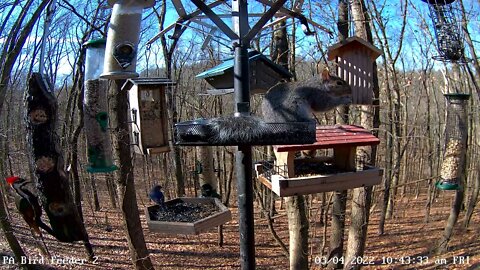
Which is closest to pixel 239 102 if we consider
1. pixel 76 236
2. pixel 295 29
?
pixel 76 236

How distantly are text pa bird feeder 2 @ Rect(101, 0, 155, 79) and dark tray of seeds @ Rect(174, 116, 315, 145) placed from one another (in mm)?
799

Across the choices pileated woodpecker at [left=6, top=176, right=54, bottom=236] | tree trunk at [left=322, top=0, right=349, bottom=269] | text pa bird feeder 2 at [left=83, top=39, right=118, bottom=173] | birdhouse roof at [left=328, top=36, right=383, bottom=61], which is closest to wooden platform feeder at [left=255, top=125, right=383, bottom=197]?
birdhouse roof at [left=328, top=36, right=383, bottom=61]

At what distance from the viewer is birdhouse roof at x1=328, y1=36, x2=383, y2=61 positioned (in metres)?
3.47

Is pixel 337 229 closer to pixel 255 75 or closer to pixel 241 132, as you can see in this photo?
pixel 255 75

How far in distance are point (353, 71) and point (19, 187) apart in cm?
322

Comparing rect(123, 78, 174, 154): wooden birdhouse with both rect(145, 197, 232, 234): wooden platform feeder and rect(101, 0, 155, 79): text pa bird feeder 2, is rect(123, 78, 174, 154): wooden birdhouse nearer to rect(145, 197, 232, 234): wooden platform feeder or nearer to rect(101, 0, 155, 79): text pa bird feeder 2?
rect(145, 197, 232, 234): wooden platform feeder

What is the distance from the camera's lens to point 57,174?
3004 millimetres

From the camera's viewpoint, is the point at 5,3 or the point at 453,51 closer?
the point at 453,51

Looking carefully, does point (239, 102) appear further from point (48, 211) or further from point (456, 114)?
point (456, 114)

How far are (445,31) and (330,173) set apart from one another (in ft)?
10.5

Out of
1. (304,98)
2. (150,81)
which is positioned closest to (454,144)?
(304,98)

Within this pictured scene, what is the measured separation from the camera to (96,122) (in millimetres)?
3967

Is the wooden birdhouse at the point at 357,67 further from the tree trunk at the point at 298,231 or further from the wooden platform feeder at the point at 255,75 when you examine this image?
the tree trunk at the point at 298,231

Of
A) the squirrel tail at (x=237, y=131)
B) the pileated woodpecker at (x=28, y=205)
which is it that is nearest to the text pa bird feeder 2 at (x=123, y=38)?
the squirrel tail at (x=237, y=131)
